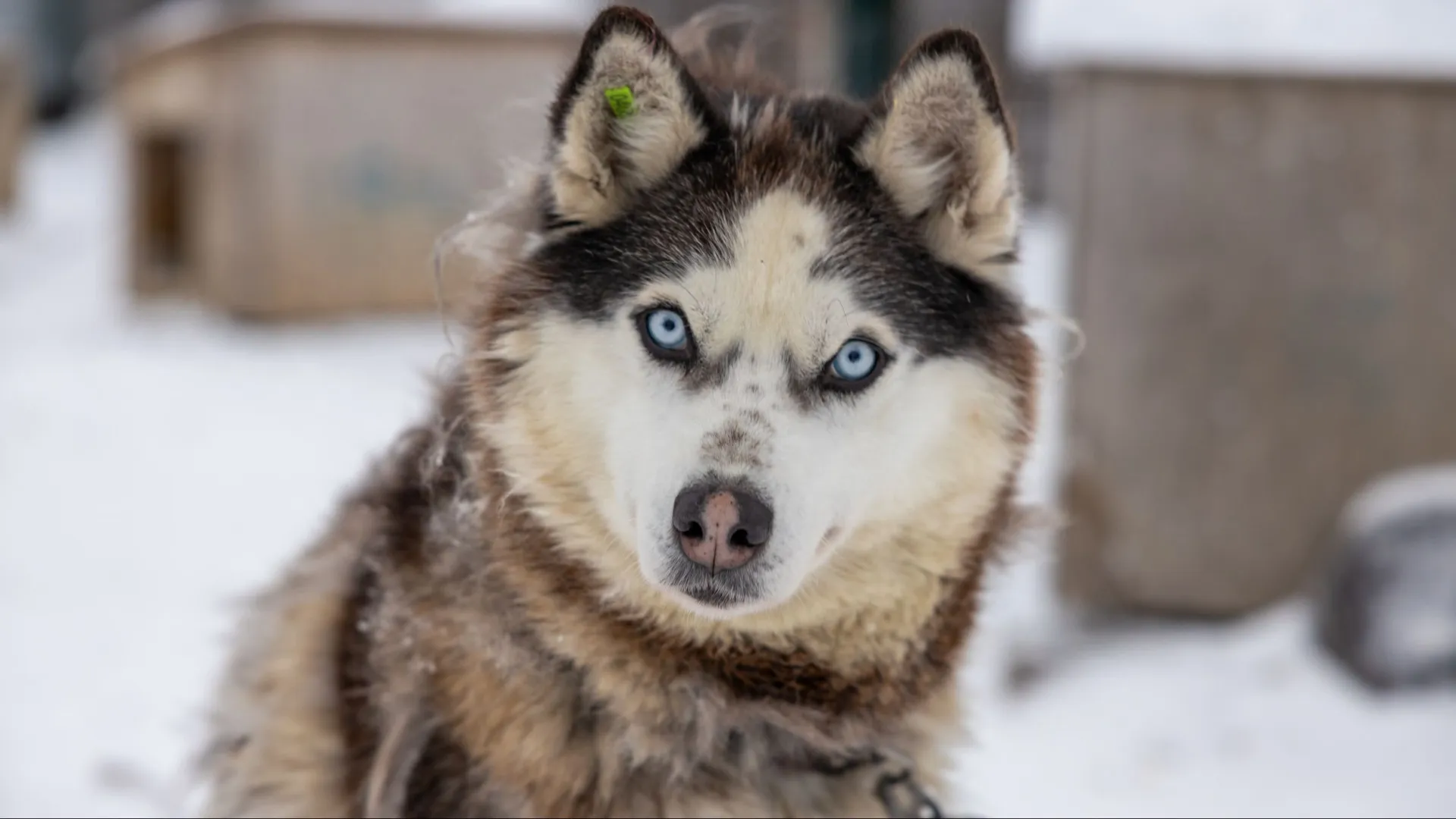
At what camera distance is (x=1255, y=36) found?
424 cm

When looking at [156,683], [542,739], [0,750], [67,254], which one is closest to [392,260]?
[156,683]

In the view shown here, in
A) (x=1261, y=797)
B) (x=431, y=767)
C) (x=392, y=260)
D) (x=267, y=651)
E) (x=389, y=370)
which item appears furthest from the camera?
(x=392, y=260)

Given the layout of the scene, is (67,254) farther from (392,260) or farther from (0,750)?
(0,750)

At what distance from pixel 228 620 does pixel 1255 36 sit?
354cm

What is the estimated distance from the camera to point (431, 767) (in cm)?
204

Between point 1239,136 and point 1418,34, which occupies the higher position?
point 1418,34

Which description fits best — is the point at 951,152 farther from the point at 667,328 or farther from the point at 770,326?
the point at 667,328

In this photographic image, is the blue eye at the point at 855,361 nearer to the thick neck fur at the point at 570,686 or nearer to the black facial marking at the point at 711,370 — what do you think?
the black facial marking at the point at 711,370

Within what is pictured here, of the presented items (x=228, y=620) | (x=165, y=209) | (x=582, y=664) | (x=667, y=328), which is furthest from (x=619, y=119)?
(x=165, y=209)

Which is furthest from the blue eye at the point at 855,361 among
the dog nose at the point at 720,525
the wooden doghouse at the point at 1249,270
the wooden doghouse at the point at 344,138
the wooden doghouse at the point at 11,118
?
the wooden doghouse at the point at 11,118

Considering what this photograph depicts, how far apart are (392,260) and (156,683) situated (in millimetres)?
4273

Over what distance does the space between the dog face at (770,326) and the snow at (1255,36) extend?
2459 millimetres

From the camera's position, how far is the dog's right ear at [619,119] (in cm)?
196

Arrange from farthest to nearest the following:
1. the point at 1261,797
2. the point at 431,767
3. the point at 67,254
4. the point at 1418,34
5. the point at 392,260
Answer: the point at 67,254 < the point at 392,260 < the point at 1418,34 < the point at 1261,797 < the point at 431,767
